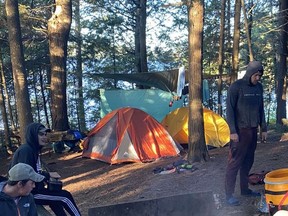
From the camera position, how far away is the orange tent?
893 centimetres

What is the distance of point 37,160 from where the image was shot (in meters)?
3.74

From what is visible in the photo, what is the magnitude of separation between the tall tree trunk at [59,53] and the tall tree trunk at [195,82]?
5290 mm

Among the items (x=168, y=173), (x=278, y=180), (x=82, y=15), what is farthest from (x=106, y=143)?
(x=82, y=15)

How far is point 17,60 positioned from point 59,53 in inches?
136

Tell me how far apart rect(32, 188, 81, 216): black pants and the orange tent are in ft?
16.3

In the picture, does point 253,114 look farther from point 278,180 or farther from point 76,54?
point 76,54

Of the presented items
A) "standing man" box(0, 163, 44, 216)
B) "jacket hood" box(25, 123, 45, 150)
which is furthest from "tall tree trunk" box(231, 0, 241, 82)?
"standing man" box(0, 163, 44, 216)

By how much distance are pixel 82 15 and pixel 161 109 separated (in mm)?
11287

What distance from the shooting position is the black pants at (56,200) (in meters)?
3.71

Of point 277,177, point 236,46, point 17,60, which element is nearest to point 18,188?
point 277,177

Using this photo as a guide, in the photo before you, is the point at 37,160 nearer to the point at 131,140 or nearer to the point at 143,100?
the point at 131,140

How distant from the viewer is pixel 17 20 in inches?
318

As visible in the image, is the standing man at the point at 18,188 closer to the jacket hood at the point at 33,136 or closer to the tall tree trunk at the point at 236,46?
the jacket hood at the point at 33,136

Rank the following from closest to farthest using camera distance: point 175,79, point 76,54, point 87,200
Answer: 1. point 87,200
2. point 175,79
3. point 76,54
